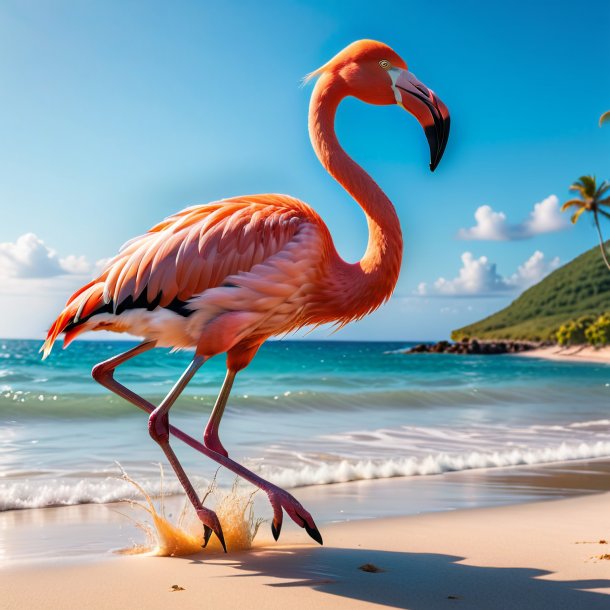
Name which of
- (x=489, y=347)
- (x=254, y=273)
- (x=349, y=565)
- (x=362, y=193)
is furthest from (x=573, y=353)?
(x=254, y=273)

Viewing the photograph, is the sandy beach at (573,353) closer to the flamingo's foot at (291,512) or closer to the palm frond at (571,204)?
the palm frond at (571,204)

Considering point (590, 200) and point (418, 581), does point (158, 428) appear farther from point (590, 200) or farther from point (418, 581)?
point (590, 200)

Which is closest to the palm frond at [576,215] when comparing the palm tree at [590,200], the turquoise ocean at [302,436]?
the palm tree at [590,200]

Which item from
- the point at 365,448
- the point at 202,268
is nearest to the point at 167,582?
the point at 202,268

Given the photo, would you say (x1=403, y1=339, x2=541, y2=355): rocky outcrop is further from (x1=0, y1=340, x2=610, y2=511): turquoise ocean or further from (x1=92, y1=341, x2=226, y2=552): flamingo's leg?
(x1=92, y1=341, x2=226, y2=552): flamingo's leg

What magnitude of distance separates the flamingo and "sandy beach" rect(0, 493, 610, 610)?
278 mm

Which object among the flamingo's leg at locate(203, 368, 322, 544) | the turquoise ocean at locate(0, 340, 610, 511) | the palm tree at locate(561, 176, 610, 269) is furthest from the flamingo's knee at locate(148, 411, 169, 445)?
the palm tree at locate(561, 176, 610, 269)

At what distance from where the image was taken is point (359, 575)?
385cm

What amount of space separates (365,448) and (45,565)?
700 centimetres

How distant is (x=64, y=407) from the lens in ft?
51.7

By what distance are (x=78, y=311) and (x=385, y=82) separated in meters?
2.25

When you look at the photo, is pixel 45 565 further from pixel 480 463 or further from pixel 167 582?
pixel 480 463

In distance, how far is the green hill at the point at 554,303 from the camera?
96562 millimetres

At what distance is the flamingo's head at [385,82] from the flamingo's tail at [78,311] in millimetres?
1867
